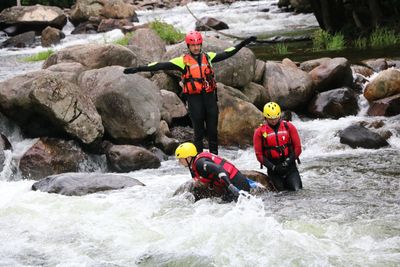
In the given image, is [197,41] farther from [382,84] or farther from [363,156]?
[382,84]

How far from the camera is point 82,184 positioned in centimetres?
815

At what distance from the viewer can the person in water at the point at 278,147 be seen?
25.2 ft

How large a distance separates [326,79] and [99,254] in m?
8.19

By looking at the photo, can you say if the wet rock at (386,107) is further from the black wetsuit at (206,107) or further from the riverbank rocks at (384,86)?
the black wetsuit at (206,107)

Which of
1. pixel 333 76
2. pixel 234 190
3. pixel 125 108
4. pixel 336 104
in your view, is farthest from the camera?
pixel 333 76

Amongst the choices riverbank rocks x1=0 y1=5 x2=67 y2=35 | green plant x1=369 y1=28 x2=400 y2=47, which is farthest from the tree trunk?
riverbank rocks x1=0 y1=5 x2=67 y2=35

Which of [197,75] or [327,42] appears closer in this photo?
[197,75]

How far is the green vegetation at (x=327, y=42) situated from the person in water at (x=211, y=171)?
11.7 m

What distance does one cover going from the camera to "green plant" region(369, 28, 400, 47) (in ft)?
58.9

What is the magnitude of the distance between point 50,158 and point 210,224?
12.9 feet

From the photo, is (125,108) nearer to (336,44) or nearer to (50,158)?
(50,158)

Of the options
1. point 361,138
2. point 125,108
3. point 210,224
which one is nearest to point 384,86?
point 361,138

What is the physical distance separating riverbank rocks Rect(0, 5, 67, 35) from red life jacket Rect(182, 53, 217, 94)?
22.2 metres

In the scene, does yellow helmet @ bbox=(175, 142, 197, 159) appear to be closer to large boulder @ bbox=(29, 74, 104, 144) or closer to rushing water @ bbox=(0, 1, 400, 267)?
rushing water @ bbox=(0, 1, 400, 267)
